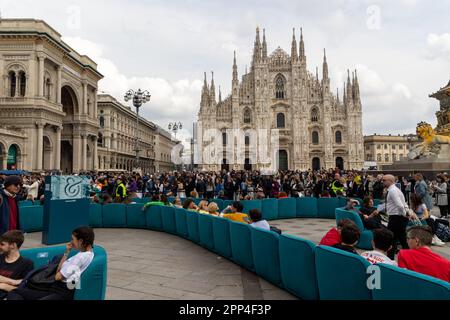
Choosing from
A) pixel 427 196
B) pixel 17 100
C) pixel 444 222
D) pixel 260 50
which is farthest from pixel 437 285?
pixel 260 50

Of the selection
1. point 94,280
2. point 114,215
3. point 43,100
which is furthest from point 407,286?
point 43,100

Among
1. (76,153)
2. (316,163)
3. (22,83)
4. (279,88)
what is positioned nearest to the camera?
(22,83)

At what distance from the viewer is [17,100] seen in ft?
90.7

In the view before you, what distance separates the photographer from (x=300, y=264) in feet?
14.3

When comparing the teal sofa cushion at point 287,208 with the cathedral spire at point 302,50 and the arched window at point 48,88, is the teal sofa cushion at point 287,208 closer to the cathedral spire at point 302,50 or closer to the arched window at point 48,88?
the arched window at point 48,88

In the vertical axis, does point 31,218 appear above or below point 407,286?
below

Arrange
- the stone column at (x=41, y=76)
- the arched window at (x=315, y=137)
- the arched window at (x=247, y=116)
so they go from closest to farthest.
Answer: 1. the stone column at (x=41, y=76)
2. the arched window at (x=247, y=116)
3. the arched window at (x=315, y=137)

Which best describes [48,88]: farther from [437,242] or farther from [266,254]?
[437,242]

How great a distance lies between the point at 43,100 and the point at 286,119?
3515cm

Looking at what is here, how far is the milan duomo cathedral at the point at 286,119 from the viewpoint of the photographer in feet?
165

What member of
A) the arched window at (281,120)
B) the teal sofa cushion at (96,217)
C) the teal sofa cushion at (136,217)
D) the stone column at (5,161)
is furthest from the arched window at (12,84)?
the arched window at (281,120)

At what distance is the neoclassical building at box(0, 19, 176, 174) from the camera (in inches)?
1065

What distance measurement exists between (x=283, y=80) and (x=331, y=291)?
171 ft

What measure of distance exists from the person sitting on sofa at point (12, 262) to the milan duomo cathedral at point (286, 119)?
4612 cm
